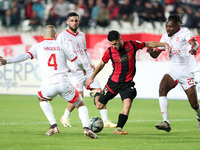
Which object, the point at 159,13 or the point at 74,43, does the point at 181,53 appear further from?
the point at 159,13

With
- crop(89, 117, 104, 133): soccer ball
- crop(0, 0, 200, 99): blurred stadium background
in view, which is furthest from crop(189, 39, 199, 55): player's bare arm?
crop(0, 0, 200, 99): blurred stadium background

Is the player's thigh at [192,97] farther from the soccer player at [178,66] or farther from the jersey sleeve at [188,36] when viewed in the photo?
the jersey sleeve at [188,36]

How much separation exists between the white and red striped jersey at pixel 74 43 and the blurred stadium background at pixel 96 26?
260 inches

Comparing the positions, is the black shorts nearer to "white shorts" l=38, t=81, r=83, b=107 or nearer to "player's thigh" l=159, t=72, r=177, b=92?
"player's thigh" l=159, t=72, r=177, b=92

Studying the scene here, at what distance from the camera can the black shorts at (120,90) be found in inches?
362

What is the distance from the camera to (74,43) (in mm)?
10906

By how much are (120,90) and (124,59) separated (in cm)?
61

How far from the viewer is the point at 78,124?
428 inches

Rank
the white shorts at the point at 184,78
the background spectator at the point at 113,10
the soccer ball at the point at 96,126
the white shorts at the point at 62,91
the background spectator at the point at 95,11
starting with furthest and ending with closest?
the background spectator at the point at 113,10, the background spectator at the point at 95,11, the white shorts at the point at 184,78, the soccer ball at the point at 96,126, the white shorts at the point at 62,91

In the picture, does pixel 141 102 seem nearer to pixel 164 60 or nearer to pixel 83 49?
pixel 164 60

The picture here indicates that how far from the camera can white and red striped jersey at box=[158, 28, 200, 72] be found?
31.5 ft

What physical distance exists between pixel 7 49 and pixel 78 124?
9.23m

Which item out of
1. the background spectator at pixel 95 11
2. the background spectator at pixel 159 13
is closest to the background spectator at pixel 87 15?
the background spectator at pixel 95 11

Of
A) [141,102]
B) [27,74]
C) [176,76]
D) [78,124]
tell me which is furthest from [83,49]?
[27,74]
